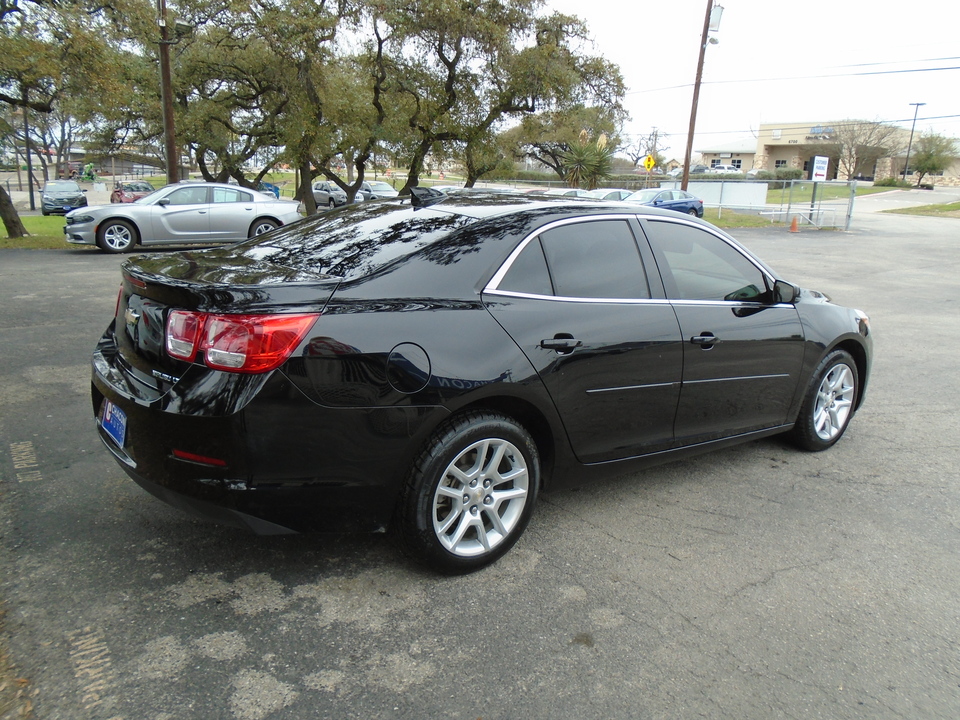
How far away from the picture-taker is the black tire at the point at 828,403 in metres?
4.75

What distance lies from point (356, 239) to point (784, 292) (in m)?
2.60

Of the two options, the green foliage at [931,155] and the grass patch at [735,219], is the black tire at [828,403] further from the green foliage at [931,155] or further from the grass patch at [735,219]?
the green foliage at [931,155]

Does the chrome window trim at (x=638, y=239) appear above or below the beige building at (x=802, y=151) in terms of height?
below

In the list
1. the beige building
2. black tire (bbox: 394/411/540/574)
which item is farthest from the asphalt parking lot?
the beige building

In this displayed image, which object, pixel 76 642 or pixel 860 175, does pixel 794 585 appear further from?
pixel 860 175

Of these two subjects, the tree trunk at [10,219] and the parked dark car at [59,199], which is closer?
the tree trunk at [10,219]

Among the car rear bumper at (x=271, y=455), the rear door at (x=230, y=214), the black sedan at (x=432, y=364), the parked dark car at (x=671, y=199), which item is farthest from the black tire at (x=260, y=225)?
the parked dark car at (x=671, y=199)

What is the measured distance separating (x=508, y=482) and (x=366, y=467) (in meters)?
0.74

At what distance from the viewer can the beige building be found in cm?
8450

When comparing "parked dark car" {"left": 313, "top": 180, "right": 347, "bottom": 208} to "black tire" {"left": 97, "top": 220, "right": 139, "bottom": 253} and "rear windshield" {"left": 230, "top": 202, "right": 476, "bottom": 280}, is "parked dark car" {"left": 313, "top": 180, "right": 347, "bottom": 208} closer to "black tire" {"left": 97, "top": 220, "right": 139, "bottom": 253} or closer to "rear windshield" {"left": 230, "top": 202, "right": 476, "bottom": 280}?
"black tire" {"left": 97, "top": 220, "right": 139, "bottom": 253}

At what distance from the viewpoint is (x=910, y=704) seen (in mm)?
2557

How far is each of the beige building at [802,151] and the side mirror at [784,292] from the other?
3432 inches

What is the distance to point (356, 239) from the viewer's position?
11.8 feet

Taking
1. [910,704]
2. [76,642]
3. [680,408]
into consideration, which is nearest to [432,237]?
[680,408]
